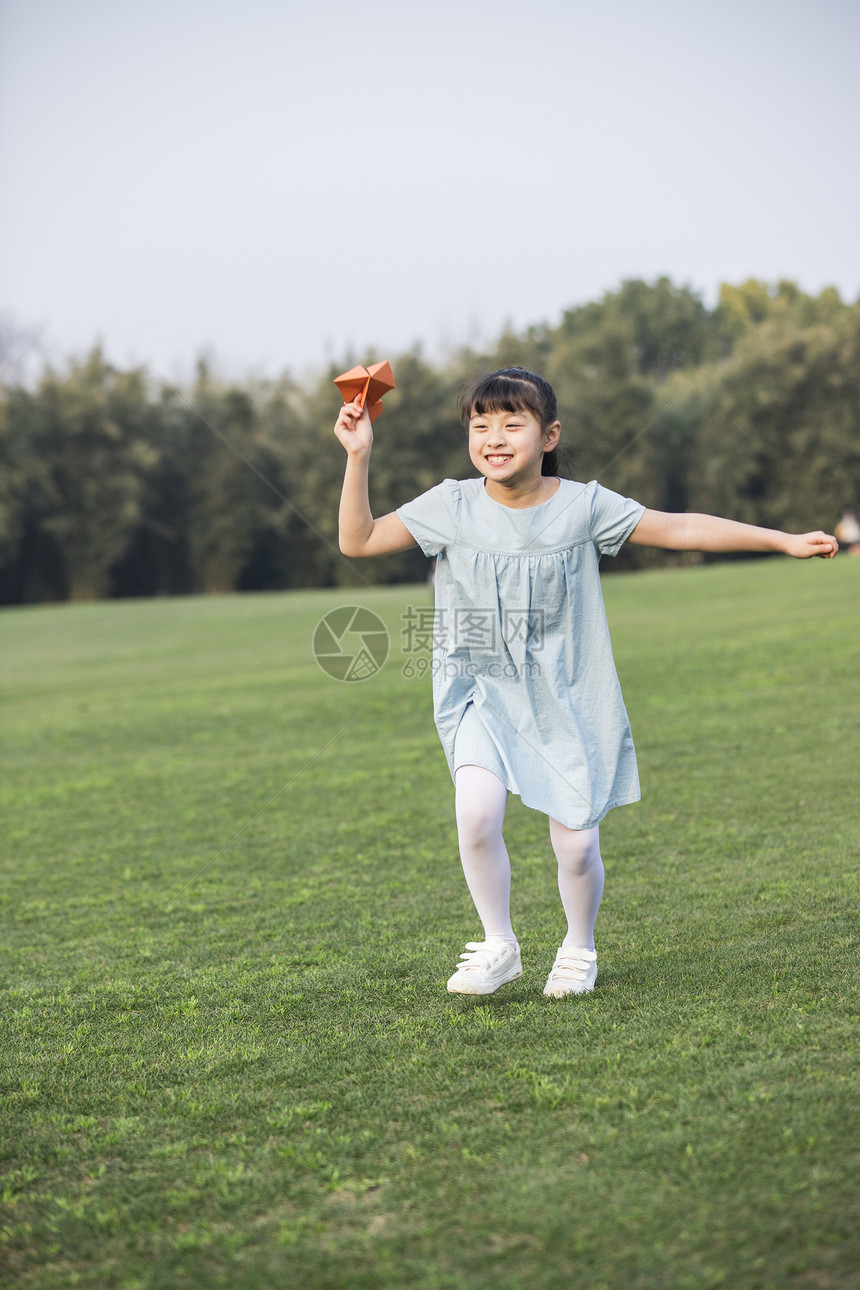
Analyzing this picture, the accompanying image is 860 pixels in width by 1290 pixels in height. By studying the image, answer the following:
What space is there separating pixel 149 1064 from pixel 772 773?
3.71 metres

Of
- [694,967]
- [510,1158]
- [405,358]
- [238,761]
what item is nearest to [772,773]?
[694,967]

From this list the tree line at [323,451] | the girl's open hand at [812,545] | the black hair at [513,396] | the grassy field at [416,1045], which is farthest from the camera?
the tree line at [323,451]

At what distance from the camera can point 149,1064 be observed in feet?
7.98

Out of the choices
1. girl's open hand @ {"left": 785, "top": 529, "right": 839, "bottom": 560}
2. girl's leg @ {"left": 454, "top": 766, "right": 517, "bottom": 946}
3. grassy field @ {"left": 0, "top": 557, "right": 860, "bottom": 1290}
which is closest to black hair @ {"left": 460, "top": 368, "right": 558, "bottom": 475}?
girl's open hand @ {"left": 785, "top": 529, "right": 839, "bottom": 560}

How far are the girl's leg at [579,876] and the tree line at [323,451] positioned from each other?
1014 inches

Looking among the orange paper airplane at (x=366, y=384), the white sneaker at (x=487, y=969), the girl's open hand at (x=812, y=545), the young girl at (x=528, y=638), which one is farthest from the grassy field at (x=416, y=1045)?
the orange paper airplane at (x=366, y=384)

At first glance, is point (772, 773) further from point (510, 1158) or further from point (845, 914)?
point (510, 1158)

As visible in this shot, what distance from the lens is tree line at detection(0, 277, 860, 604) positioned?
2878 cm

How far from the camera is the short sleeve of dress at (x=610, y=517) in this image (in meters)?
2.70

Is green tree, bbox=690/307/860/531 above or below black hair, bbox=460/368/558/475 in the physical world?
above

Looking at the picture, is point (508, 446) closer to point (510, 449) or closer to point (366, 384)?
point (510, 449)

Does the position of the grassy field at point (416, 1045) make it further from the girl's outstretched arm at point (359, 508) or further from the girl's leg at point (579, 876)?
the girl's outstretched arm at point (359, 508)

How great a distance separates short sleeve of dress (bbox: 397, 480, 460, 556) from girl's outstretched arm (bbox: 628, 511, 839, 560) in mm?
434

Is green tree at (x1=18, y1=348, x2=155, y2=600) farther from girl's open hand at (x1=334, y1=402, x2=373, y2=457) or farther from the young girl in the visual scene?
the young girl
